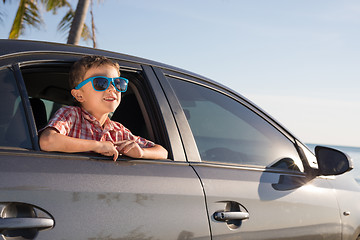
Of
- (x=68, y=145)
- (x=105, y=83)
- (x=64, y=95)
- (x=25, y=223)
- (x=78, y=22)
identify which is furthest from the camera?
(x=78, y=22)

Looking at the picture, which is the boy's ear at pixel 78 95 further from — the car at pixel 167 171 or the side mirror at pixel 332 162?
the side mirror at pixel 332 162

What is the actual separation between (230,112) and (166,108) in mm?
560

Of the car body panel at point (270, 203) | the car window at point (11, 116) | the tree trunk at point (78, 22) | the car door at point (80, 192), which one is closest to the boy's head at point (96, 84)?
the car door at point (80, 192)

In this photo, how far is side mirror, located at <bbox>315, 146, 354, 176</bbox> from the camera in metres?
2.77

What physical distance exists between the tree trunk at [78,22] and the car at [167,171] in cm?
1000

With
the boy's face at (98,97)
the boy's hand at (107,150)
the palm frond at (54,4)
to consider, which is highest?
the palm frond at (54,4)

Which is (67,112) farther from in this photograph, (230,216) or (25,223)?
(230,216)

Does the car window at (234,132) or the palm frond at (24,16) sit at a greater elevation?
the palm frond at (24,16)

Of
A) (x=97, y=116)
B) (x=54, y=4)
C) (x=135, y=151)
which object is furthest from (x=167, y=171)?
(x=54, y=4)

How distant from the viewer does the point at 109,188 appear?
176 cm

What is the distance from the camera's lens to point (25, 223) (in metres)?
1.52

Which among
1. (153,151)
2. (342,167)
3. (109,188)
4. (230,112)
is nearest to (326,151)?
(342,167)

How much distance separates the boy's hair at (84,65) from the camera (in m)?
2.10

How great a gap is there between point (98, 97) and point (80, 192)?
2.26 ft
